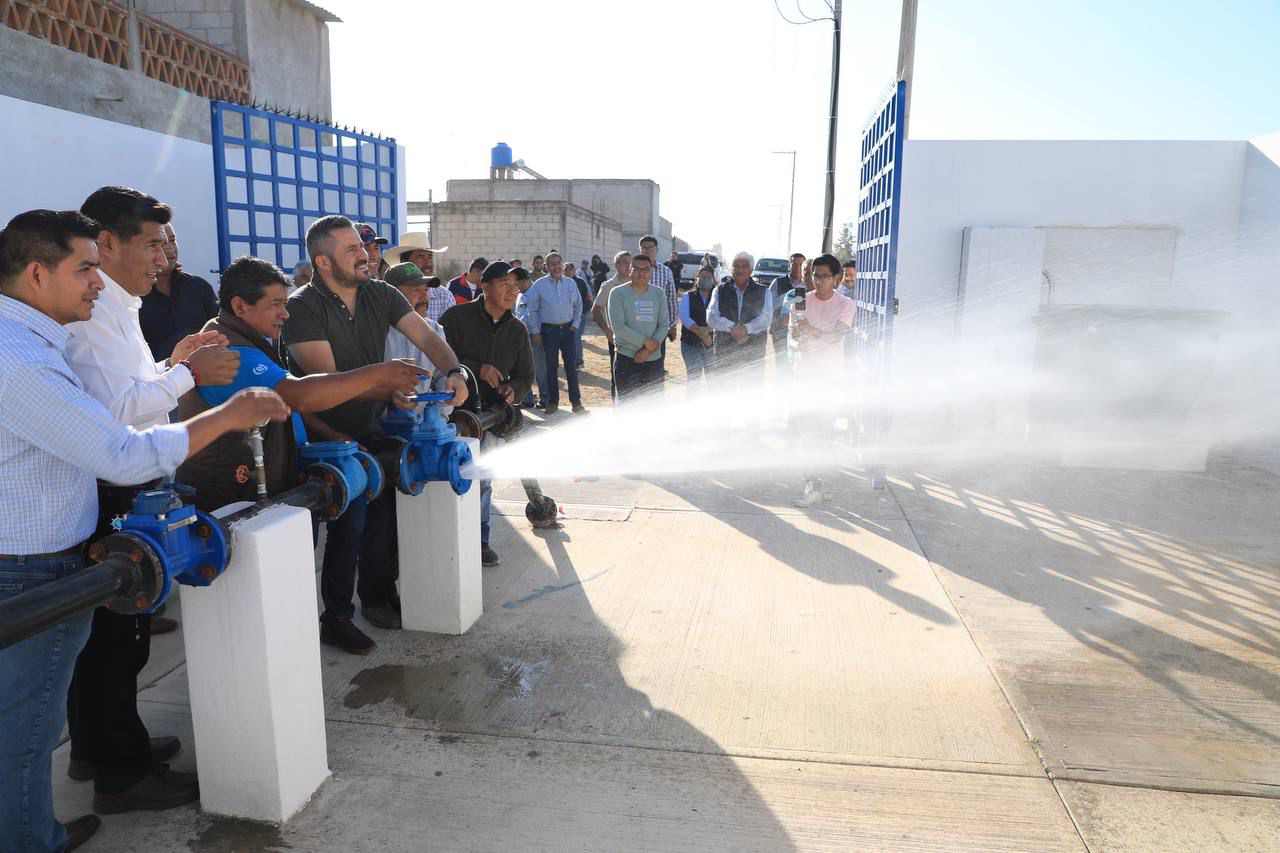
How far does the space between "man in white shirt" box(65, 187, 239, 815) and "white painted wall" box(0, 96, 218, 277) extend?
4.77m

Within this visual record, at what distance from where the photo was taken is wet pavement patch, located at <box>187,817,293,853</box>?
2588 mm

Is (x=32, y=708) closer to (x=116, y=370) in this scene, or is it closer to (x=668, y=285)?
(x=116, y=370)

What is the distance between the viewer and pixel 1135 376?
25.1 feet

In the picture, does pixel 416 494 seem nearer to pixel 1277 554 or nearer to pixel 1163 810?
pixel 1163 810

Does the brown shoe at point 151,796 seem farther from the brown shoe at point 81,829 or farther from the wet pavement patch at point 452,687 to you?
the wet pavement patch at point 452,687

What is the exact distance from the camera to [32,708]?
2.25 meters

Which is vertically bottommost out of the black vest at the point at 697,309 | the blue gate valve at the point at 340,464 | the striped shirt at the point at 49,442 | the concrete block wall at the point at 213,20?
the blue gate valve at the point at 340,464

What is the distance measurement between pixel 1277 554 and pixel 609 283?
7322 mm

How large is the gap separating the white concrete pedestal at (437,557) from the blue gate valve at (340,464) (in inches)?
29.6

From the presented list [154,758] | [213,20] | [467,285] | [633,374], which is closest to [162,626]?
[154,758]

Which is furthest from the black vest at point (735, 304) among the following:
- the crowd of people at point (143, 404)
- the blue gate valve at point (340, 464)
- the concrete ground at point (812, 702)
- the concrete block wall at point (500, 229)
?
the concrete block wall at point (500, 229)

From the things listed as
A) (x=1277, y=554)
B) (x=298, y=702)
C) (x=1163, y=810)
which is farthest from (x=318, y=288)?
(x=1277, y=554)

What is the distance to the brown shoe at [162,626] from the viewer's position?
4055 millimetres

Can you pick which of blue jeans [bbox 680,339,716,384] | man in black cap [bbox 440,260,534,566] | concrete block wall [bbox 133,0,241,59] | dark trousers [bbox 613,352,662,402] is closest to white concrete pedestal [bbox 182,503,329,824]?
man in black cap [bbox 440,260,534,566]
